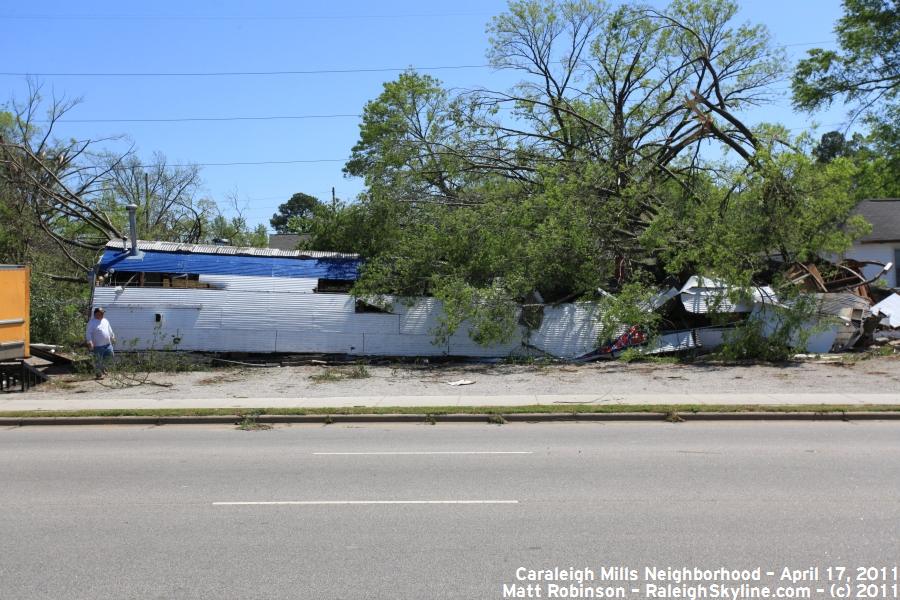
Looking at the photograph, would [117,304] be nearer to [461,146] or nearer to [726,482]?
[461,146]

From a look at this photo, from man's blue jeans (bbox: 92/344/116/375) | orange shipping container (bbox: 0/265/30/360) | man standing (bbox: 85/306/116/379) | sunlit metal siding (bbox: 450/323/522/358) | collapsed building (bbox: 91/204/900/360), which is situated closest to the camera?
orange shipping container (bbox: 0/265/30/360)

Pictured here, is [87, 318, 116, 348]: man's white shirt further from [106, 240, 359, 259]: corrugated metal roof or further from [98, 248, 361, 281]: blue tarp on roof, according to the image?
[106, 240, 359, 259]: corrugated metal roof

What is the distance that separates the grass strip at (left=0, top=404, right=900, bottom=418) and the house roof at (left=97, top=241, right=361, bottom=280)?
7.71 m

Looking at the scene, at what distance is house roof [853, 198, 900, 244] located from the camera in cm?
3497

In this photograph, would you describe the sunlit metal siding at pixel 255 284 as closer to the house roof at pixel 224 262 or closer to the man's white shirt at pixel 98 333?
the house roof at pixel 224 262

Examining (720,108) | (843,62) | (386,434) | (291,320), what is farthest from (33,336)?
(843,62)

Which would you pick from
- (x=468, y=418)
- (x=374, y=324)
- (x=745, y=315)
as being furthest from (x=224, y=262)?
(x=745, y=315)

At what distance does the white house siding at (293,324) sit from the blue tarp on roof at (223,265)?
1.13m

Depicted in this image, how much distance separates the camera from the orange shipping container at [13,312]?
15.8m

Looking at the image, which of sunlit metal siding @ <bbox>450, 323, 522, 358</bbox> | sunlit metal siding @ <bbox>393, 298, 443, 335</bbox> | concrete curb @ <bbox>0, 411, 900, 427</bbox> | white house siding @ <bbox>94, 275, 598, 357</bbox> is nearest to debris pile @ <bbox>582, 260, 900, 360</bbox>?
white house siding @ <bbox>94, 275, 598, 357</bbox>

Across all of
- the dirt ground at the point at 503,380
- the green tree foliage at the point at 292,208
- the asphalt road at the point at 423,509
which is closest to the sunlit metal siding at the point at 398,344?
the dirt ground at the point at 503,380

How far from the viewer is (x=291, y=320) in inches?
753

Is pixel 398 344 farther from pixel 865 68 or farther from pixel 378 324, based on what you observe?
pixel 865 68

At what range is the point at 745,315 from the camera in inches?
747
